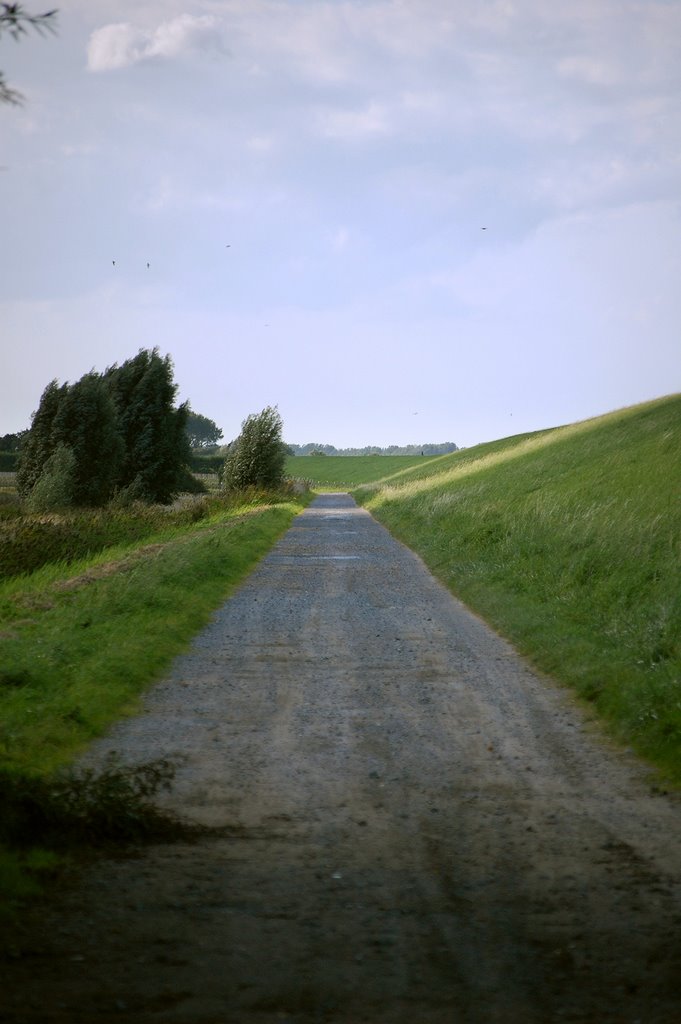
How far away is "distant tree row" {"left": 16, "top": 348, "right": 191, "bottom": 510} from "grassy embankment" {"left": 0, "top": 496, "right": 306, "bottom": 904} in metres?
24.5

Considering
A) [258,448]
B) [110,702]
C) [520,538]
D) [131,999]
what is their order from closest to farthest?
[131,999], [110,702], [520,538], [258,448]

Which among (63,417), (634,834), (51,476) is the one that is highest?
(63,417)

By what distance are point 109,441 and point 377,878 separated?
48.2 m

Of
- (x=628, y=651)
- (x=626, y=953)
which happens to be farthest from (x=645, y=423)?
(x=626, y=953)

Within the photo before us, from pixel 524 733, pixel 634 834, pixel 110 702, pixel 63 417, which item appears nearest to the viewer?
pixel 634 834

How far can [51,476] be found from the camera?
45.2 metres

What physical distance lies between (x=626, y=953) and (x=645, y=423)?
42.6 metres

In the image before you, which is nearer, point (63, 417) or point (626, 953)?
point (626, 953)

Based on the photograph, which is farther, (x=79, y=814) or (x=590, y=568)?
(x=590, y=568)

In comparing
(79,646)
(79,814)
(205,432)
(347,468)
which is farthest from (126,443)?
(205,432)

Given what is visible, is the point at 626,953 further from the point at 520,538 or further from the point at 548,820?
the point at 520,538

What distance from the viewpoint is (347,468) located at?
467ft

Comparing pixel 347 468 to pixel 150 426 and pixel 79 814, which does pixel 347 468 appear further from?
pixel 79 814

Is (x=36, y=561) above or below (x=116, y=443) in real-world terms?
below
